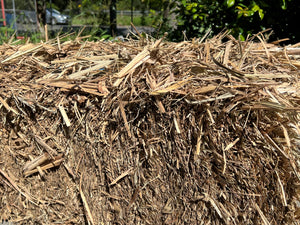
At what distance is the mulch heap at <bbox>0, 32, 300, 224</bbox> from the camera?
1911mm

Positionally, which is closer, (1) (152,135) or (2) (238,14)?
(1) (152,135)

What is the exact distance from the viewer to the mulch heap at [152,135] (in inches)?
75.2

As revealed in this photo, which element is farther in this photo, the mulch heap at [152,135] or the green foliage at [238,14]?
the green foliage at [238,14]

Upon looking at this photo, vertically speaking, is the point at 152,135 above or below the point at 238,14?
below

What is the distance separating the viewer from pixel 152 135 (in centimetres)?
218

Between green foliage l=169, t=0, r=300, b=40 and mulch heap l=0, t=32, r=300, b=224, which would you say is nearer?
mulch heap l=0, t=32, r=300, b=224

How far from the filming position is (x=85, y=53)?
9.59ft

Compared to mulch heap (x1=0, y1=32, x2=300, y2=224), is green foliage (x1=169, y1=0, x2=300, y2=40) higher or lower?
higher

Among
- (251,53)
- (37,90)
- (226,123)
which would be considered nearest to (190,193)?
(226,123)

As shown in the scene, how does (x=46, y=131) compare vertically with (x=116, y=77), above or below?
below

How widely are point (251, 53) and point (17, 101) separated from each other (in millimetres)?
2151

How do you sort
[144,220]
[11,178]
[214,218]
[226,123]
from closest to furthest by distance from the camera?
[226,123]
[214,218]
[144,220]
[11,178]

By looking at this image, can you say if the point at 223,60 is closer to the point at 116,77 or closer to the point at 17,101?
the point at 116,77

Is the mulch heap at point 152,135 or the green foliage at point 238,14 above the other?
the green foliage at point 238,14
